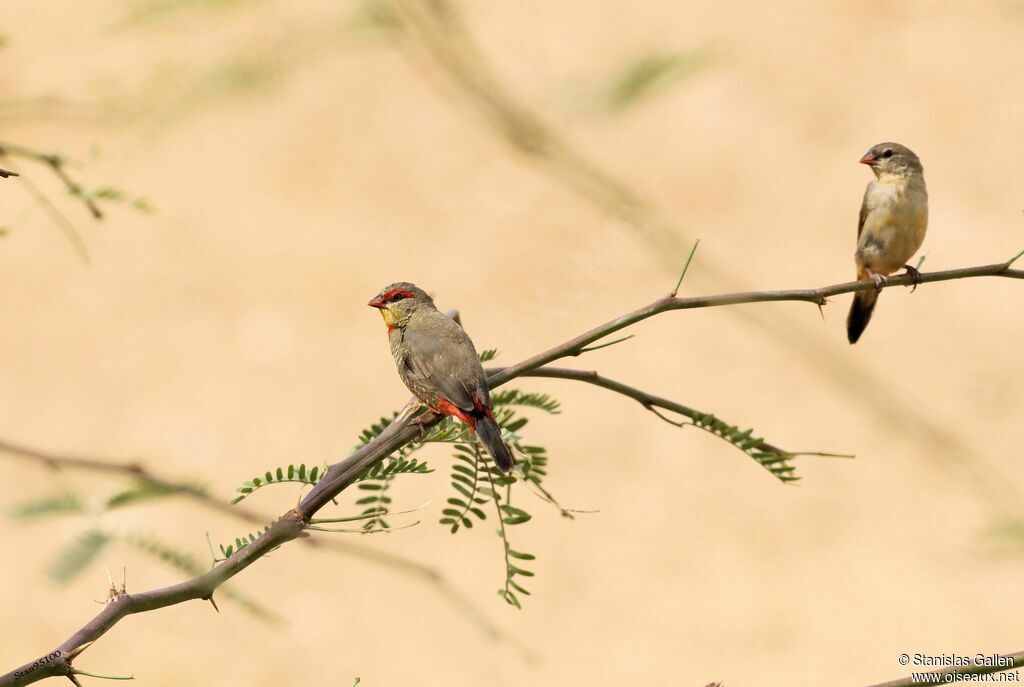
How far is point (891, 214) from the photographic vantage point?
14.8 ft

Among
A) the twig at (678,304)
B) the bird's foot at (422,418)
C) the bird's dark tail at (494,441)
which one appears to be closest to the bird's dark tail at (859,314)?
the bird's foot at (422,418)

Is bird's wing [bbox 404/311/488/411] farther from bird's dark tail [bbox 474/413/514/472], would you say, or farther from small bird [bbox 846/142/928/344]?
small bird [bbox 846/142/928/344]

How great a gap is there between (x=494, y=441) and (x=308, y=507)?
0.70 m

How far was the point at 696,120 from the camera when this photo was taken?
42.5 feet

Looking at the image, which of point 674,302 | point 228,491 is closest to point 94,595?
point 228,491

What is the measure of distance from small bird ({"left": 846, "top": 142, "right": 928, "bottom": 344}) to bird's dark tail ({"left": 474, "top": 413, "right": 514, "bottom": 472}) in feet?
8.25

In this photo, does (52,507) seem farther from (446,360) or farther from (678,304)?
(678,304)

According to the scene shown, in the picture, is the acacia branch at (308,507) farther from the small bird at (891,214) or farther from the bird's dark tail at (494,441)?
the small bird at (891,214)

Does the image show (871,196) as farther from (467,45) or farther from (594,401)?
(594,401)

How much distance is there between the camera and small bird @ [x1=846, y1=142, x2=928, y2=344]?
176 inches

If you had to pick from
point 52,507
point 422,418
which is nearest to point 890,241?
point 422,418

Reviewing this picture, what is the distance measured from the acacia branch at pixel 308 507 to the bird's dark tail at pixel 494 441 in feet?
0.90

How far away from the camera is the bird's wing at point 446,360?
2.52 meters

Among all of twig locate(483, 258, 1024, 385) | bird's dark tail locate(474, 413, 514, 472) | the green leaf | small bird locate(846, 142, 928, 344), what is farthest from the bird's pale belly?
the green leaf
